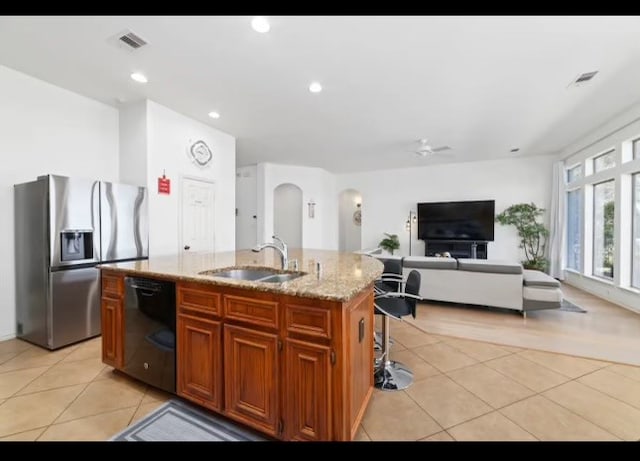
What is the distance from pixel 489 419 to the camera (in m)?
1.80

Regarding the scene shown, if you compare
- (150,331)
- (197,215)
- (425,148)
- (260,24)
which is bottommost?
(150,331)

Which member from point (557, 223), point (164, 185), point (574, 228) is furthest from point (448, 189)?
point (164, 185)

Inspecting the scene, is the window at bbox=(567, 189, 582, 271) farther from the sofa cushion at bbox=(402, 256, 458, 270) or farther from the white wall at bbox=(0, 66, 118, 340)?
the white wall at bbox=(0, 66, 118, 340)

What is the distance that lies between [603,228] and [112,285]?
7515mm

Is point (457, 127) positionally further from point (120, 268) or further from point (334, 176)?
point (120, 268)

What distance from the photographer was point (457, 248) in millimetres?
7441

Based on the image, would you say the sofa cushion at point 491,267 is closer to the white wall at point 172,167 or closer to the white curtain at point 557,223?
the white curtain at point 557,223

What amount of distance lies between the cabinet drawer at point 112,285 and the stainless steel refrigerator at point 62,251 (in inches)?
39.4

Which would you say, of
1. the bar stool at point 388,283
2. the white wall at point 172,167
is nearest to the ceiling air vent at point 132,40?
the white wall at point 172,167

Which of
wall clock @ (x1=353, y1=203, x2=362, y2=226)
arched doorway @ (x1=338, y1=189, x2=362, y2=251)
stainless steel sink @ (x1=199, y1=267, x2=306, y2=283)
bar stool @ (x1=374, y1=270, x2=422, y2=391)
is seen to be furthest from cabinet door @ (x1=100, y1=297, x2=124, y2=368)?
wall clock @ (x1=353, y1=203, x2=362, y2=226)

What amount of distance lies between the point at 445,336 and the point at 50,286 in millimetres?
4237

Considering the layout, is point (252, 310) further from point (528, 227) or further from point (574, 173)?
point (574, 173)

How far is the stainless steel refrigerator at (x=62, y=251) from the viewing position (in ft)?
9.35

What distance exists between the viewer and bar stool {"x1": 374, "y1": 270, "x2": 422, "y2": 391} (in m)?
2.16
